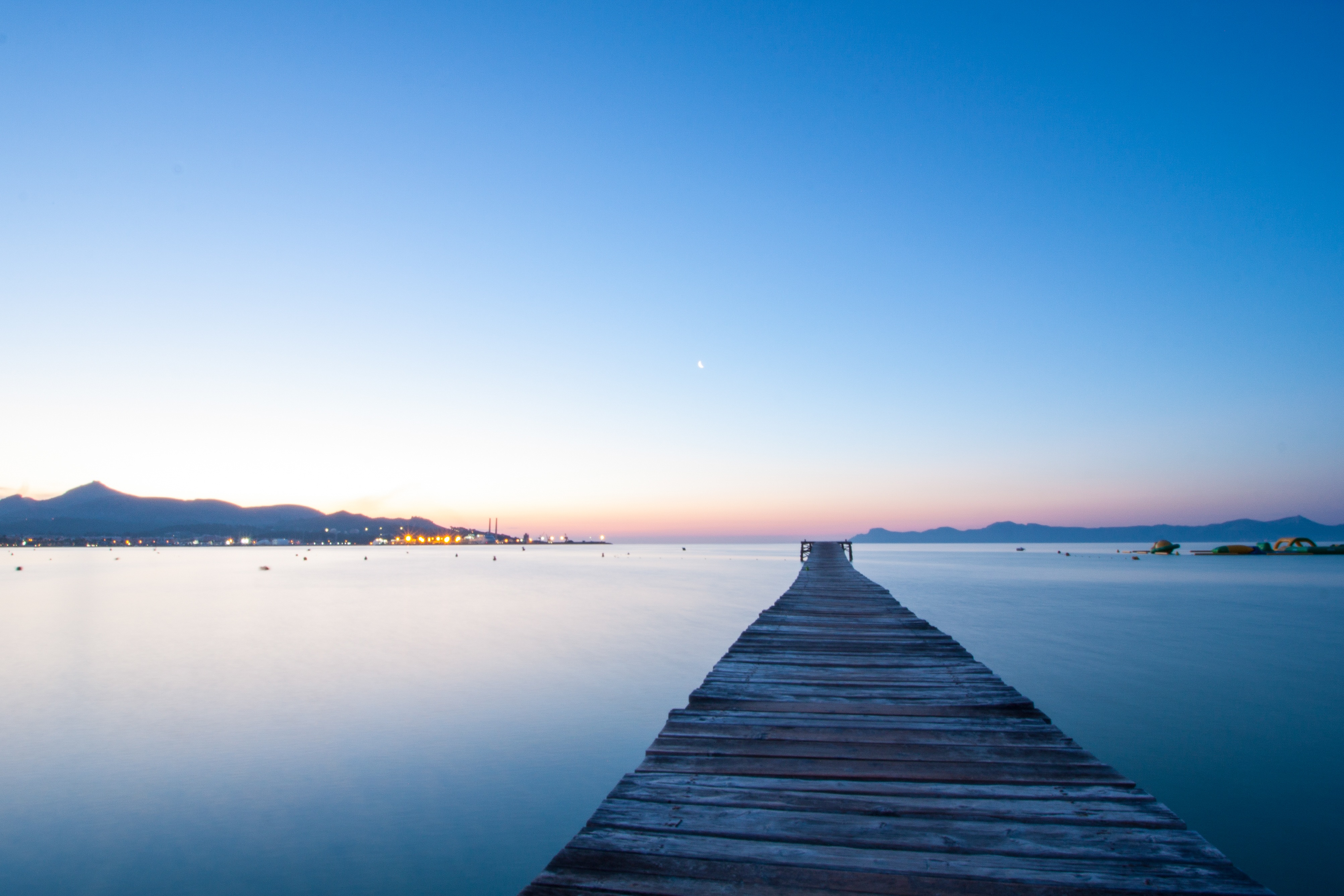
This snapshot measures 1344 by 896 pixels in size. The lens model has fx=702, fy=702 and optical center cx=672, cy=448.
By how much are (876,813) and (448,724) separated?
10.7m

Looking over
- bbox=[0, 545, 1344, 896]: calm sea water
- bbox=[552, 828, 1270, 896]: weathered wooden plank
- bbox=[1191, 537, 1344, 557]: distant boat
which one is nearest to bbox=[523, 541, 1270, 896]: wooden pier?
bbox=[552, 828, 1270, 896]: weathered wooden plank

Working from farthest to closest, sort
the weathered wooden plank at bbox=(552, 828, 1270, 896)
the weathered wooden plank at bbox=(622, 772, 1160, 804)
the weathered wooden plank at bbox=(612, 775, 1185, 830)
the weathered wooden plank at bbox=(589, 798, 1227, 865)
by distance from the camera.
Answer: the weathered wooden plank at bbox=(622, 772, 1160, 804) < the weathered wooden plank at bbox=(612, 775, 1185, 830) < the weathered wooden plank at bbox=(589, 798, 1227, 865) < the weathered wooden plank at bbox=(552, 828, 1270, 896)

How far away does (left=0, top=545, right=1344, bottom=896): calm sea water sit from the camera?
7.81 metres

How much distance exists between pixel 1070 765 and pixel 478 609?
103 feet

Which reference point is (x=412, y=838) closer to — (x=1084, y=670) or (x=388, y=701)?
(x=388, y=701)

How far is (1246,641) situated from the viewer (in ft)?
72.8

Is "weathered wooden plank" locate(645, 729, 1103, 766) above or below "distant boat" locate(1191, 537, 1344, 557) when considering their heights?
above

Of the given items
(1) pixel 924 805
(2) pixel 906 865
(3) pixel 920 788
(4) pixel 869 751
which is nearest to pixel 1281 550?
(4) pixel 869 751

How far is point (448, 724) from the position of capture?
42.4ft

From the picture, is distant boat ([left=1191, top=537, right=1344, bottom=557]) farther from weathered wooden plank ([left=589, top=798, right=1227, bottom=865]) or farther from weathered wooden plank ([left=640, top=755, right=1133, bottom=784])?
weathered wooden plank ([left=589, top=798, right=1227, bottom=865])

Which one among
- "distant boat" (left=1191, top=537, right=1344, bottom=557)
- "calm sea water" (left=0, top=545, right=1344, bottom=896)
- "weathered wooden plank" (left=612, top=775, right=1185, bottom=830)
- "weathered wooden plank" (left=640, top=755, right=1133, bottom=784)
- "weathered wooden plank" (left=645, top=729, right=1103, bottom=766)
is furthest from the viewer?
"distant boat" (left=1191, top=537, right=1344, bottom=557)

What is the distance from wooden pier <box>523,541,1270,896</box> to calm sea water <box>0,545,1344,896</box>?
3670mm

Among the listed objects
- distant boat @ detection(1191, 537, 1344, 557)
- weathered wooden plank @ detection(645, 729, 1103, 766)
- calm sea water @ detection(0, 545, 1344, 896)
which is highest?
weathered wooden plank @ detection(645, 729, 1103, 766)

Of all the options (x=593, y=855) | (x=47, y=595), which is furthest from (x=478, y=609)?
(x=593, y=855)
